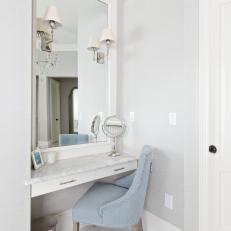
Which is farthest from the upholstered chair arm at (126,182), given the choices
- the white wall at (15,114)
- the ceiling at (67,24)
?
the ceiling at (67,24)

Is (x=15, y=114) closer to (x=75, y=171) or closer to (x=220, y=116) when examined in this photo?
(x=75, y=171)

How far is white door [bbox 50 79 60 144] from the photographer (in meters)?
1.88

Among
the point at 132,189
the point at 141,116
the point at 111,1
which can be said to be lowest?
the point at 132,189

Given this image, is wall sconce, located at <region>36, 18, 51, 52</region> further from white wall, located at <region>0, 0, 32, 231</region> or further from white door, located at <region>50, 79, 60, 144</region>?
white wall, located at <region>0, 0, 32, 231</region>

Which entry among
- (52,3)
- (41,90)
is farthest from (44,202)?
(52,3)

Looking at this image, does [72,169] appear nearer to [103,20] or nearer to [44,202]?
[44,202]

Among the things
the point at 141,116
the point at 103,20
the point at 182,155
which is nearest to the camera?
the point at 182,155

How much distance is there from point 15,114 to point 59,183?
2.01 feet

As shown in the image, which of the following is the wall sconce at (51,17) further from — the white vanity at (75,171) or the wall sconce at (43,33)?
the white vanity at (75,171)

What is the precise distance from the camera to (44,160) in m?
1.72

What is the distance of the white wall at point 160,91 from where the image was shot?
168cm

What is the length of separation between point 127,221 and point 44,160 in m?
0.88

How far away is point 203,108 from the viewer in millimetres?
1566

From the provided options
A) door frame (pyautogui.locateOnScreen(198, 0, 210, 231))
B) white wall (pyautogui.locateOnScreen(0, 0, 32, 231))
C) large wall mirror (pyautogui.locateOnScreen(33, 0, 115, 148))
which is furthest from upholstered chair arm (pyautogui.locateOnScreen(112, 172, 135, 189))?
white wall (pyautogui.locateOnScreen(0, 0, 32, 231))
